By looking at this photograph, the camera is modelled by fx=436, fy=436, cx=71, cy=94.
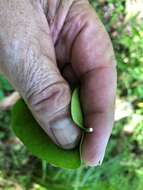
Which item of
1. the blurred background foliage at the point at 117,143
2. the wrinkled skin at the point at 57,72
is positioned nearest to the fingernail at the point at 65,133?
the wrinkled skin at the point at 57,72

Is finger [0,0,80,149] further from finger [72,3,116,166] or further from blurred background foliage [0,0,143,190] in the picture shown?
blurred background foliage [0,0,143,190]

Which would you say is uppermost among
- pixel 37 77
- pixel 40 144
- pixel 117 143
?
pixel 37 77

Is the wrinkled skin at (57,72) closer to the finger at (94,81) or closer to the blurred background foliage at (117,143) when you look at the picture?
the finger at (94,81)

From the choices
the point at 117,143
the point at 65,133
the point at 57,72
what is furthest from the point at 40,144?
the point at 117,143

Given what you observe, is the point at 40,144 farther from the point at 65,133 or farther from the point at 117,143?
the point at 117,143

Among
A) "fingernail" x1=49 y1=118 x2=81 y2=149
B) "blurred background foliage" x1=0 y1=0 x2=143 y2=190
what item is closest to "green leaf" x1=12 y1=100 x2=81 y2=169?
"fingernail" x1=49 y1=118 x2=81 y2=149

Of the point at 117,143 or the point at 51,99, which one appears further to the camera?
the point at 117,143

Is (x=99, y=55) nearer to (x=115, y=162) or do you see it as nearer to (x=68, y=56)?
(x=68, y=56)
